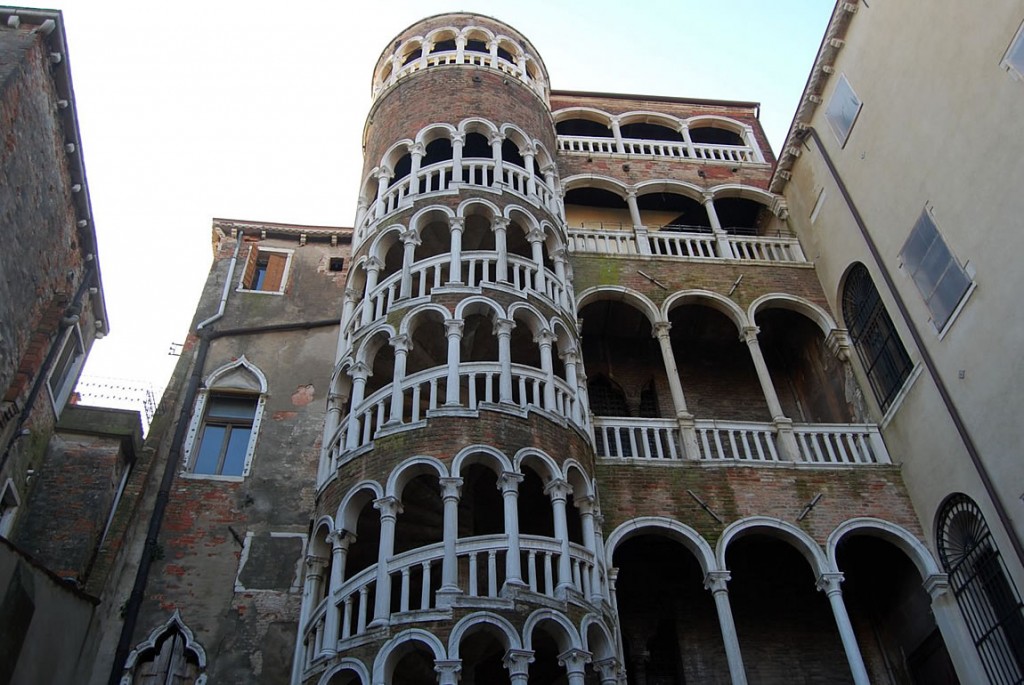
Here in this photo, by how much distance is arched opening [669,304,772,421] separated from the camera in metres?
17.8

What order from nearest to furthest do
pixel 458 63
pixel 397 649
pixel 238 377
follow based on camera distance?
pixel 397 649, pixel 238 377, pixel 458 63

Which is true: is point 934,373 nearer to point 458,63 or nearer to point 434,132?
point 434,132

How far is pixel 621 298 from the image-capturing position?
17.7m

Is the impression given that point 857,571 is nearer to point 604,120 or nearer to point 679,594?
point 679,594

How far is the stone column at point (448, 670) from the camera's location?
32.6 feet

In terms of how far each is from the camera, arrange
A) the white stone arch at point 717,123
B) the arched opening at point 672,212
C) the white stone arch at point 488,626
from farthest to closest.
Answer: the white stone arch at point 717,123, the arched opening at point 672,212, the white stone arch at point 488,626

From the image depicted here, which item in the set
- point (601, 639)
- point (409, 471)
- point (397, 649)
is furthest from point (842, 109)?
point (397, 649)

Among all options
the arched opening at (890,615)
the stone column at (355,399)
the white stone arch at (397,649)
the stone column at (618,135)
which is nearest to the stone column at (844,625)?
the arched opening at (890,615)

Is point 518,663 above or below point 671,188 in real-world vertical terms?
below

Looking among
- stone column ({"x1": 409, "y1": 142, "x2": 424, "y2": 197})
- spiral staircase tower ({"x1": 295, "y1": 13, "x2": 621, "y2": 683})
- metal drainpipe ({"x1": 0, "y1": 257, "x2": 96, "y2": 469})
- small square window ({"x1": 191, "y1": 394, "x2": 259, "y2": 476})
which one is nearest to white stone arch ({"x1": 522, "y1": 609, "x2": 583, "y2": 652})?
spiral staircase tower ({"x1": 295, "y1": 13, "x2": 621, "y2": 683})

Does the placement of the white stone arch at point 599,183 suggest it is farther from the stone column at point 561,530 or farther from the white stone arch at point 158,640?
the white stone arch at point 158,640

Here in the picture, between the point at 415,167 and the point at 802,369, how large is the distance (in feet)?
31.8

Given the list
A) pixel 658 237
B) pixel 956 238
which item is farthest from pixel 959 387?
pixel 658 237

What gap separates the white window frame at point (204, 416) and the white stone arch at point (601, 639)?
7135 mm
